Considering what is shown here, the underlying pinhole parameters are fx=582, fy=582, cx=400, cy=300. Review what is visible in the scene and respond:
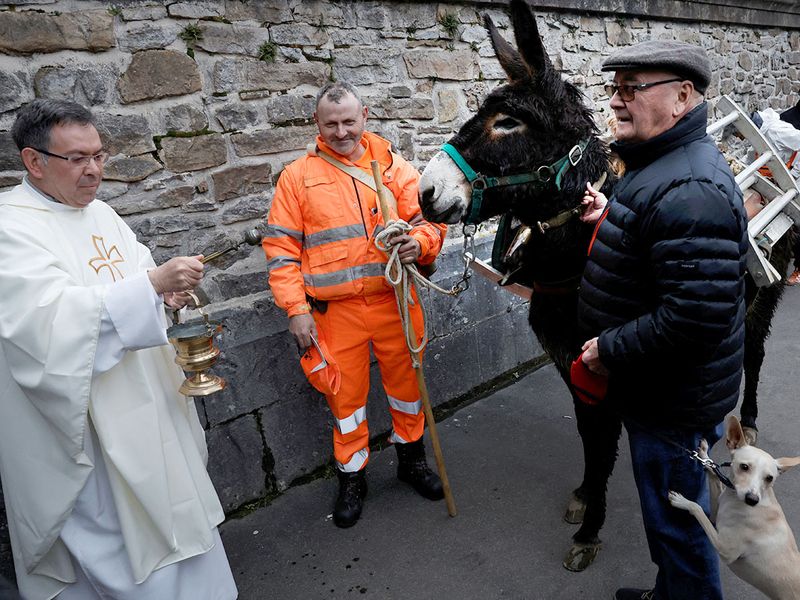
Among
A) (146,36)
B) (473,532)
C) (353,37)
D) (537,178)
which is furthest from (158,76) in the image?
(473,532)

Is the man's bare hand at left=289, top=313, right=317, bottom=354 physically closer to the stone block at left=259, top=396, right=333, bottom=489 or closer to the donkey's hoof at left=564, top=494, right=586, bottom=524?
the stone block at left=259, top=396, right=333, bottom=489

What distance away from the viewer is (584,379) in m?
2.07

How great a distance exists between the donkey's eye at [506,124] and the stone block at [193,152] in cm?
170

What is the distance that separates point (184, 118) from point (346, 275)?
126 centimetres

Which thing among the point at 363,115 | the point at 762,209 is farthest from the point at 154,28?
the point at 762,209

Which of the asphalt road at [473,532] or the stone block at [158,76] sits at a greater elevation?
the stone block at [158,76]

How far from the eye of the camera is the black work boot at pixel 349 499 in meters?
3.37

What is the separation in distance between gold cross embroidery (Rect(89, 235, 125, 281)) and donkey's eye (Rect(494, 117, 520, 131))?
65.2 inches

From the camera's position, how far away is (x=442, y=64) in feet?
14.7

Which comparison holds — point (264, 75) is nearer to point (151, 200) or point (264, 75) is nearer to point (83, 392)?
point (151, 200)

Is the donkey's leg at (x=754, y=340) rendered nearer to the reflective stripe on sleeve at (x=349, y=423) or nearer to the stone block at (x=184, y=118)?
the reflective stripe on sleeve at (x=349, y=423)

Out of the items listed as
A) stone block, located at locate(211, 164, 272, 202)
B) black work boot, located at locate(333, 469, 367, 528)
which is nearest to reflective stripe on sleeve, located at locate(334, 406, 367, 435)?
black work boot, located at locate(333, 469, 367, 528)

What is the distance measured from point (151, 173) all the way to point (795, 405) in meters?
4.69

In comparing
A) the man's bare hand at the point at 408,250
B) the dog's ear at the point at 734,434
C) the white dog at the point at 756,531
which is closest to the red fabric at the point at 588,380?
the white dog at the point at 756,531
